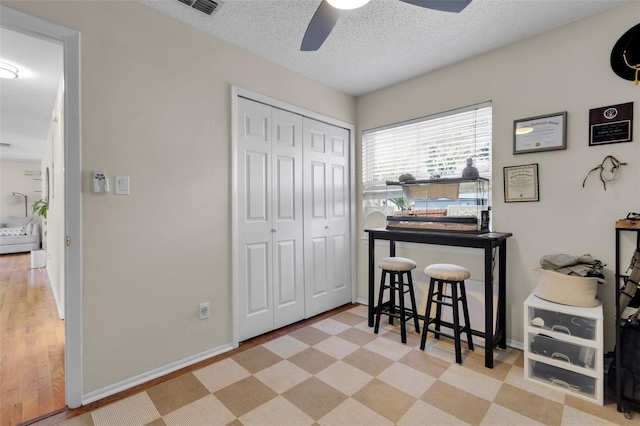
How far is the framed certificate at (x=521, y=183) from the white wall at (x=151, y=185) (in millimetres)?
2288

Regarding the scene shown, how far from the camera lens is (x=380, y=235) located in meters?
2.85

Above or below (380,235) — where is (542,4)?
above

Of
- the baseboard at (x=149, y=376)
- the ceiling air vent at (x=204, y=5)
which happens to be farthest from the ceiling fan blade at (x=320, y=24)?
the baseboard at (x=149, y=376)

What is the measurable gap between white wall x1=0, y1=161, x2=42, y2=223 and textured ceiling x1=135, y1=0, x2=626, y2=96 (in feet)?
31.1

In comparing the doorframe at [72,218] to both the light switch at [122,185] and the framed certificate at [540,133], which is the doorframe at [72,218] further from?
the framed certificate at [540,133]

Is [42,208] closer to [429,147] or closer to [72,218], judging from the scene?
[72,218]

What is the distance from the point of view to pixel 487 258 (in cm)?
215

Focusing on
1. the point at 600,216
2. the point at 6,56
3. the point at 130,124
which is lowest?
the point at 600,216

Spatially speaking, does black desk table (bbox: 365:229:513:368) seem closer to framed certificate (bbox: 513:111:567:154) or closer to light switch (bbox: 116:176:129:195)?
framed certificate (bbox: 513:111:567:154)

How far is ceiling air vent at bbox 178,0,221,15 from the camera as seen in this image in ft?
6.28

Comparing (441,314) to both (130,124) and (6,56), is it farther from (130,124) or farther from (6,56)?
(6,56)

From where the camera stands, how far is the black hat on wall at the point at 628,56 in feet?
6.23

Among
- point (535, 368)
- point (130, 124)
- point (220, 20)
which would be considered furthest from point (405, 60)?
point (535, 368)

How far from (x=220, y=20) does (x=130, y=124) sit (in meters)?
0.97
